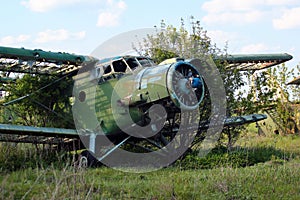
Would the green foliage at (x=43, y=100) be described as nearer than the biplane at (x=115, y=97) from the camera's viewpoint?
No

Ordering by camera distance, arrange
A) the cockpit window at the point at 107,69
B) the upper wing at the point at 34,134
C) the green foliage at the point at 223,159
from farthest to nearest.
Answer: the cockpit window at the point at 107,69, the green foliage at the point at 223,159, the upper wing at the point at 34,134

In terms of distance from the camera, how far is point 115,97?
12.1 m

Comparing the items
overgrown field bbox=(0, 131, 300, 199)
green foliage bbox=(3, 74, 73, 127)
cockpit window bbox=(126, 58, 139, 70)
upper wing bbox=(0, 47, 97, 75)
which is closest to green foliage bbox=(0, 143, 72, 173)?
overgrown field bbox=(0, 131, 300, 199)

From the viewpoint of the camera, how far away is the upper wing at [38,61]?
12.3 meters

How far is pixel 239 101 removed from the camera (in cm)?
1395

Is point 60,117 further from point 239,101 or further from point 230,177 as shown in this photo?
point 230,177

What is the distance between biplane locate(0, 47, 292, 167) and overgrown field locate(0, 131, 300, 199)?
985 millimetres

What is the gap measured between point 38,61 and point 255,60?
8133mm

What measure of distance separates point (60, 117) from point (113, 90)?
2.54 meters

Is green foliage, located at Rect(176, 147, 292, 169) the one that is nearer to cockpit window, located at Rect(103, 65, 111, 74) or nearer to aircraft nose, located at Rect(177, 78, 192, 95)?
aircraft nose, located at Rect(177, 78, 192, 95)

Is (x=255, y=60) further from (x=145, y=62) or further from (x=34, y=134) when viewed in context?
(x=34, y=134)

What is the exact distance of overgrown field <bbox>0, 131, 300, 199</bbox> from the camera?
6.82m

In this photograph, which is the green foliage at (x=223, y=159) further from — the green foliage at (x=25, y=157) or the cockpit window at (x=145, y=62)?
the green foliage at (x=25, y=157)

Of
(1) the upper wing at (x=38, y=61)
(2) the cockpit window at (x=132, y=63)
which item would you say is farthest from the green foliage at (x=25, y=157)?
(2) the cockpit window at (x=132, y=63)
